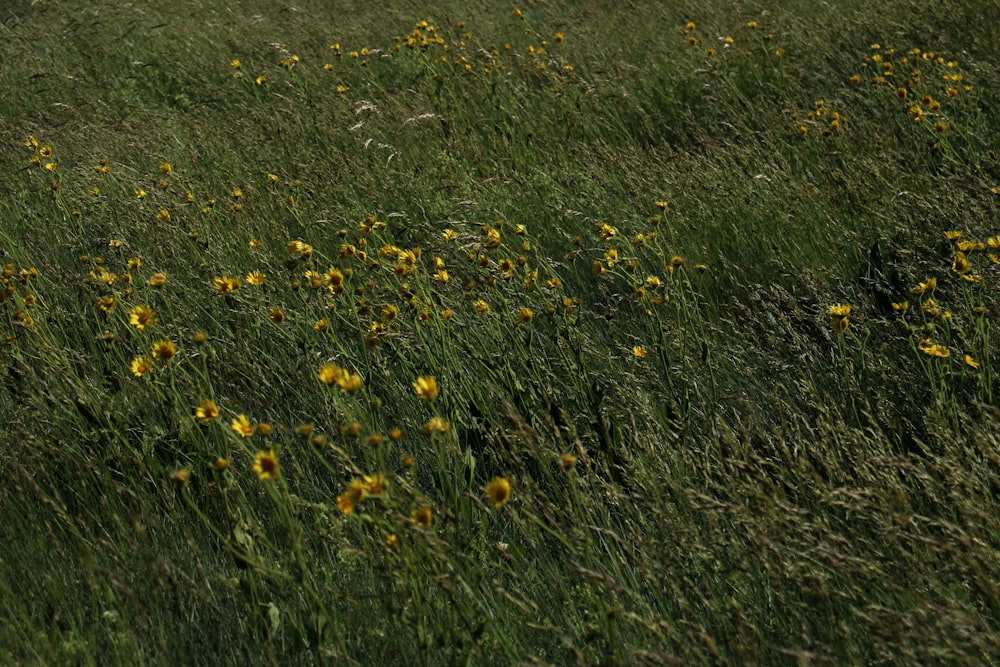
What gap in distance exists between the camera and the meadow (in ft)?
5.92

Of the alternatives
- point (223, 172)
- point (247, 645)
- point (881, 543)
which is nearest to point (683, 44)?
point (223, 172)

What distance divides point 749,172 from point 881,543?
2.18 m

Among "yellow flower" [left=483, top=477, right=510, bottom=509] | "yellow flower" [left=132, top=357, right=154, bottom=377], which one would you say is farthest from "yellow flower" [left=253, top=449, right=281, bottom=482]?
"yellow flower" [left=132, top=357, right=154, bottom=377]

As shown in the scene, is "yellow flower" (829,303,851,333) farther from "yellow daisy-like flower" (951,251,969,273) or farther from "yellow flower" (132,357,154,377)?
"yellow flower" (132,357,154,377)

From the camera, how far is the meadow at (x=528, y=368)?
71.1 inches

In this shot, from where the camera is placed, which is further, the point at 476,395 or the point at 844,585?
the point at 476,395

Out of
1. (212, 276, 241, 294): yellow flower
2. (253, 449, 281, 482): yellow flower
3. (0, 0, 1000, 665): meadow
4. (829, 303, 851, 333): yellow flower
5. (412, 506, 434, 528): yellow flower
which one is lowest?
(0, 0, 1000, 665): meadow

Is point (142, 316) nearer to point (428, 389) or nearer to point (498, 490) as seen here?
point (428, 389)

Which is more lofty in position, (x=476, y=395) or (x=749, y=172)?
(x=749, y=172)

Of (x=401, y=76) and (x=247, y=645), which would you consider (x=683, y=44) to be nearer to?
(x=401, y=76)

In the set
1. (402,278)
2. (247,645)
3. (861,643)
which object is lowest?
(247,645)

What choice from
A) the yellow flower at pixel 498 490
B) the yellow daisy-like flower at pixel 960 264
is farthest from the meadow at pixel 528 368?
the yellow daisy-like flower at pixel 960 264

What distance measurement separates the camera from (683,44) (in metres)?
6.02

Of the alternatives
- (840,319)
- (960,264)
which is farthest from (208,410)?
(960,264)
